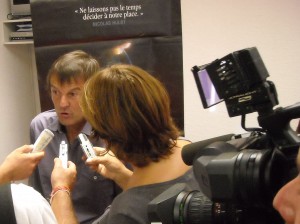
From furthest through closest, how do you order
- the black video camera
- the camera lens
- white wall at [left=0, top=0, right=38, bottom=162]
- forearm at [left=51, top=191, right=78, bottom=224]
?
white wall at [left=0, top=0, right=38, bottom=162], forearm at [left=51, top=191, right=78, bottom=224], the camera lens, the black video camera

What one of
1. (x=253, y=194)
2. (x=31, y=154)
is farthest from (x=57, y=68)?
(x=253, y=194)

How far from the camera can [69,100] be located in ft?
5.63

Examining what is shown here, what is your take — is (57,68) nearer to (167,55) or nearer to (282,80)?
(167,55)

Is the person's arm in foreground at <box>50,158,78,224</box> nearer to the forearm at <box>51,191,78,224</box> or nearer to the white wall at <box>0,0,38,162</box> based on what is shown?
the forearm at <box>51,191,78,224</box>

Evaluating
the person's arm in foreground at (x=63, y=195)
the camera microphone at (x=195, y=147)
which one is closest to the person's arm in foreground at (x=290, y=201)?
the camera microphone at (x=195, y=147)

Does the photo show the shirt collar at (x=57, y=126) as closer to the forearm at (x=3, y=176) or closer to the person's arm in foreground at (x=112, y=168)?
the person's arm in foreground at (x=112, y=168)

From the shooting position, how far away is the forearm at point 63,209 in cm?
124

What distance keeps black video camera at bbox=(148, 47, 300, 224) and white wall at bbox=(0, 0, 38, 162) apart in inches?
85.7

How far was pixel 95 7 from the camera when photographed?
2203mm

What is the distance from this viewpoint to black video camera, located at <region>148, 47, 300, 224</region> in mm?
621

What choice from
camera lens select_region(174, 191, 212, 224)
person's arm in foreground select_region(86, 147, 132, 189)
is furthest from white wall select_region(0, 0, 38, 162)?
camera lens select_region(174, 191, 212, 224)

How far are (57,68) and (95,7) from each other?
0.64m

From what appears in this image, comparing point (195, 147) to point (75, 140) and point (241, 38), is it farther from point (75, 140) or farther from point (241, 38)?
point (241, 38)

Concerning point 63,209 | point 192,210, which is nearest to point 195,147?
point 192,210
